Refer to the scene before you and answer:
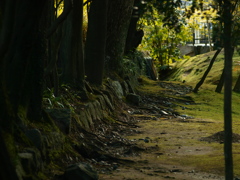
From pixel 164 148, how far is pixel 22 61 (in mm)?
5975

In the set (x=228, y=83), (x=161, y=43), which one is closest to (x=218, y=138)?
(x=228, y=83)

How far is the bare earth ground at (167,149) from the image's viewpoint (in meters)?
11.4

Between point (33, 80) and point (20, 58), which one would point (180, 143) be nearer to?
point (33, 80)

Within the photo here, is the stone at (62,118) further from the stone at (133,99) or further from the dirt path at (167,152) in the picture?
the stone at (133,99)

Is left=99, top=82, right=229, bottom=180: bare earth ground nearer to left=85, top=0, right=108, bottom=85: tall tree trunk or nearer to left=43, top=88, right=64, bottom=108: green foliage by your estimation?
left=43, top=88, right=64, bottom=108: green foliage

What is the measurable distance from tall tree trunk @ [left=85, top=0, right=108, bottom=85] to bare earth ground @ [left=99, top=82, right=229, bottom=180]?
7.33 feet

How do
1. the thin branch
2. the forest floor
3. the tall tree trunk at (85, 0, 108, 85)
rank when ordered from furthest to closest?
the tall tree trunk at (85, 0, 108, 85) → the thin branch → the forest floor

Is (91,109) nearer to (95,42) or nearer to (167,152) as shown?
(167,152)

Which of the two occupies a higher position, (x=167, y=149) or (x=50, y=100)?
(x=50, y=100)

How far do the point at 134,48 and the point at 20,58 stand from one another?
2649cm

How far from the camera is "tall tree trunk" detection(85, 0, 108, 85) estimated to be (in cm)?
2109

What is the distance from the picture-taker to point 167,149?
14930 mm

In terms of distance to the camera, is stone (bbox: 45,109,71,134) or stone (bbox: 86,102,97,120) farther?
stone (bbox: 86,102,97,120)

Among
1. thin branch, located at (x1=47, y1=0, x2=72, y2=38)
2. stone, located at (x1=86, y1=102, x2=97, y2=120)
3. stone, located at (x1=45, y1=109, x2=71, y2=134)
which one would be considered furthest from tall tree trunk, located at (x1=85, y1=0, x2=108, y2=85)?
stone, located at (x1=45, y1=109, x2=71, y2=134)
